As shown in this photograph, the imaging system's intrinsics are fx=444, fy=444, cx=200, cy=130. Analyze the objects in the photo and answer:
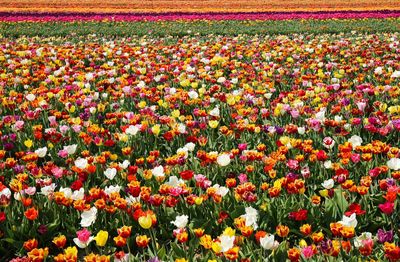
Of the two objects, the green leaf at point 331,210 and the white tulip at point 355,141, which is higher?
the white tulip at point 355,141

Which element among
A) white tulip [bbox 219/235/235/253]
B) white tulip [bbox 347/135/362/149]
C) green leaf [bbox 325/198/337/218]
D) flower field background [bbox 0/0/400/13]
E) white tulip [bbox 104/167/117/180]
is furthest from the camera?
flower field background [bbox 0/0/400/13]

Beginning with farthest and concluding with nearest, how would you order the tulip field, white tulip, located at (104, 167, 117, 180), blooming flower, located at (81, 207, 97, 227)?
white tulip, located at (104, 167, 117, 180) < blooming flower, located at (81, 207, 97, 227) < the tulip field

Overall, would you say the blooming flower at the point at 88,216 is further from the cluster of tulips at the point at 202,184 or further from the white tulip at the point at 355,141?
the white tulip at the point at 355,141

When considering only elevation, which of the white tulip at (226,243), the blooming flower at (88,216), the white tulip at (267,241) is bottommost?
the blooming flower at (88,216)

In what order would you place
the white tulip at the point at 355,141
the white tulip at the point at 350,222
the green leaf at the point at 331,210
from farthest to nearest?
the white tulip at the point at 355,141 < the green leaf at the point at 331,210 < the white tulip at the point at 350,222

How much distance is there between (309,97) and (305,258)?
340cm

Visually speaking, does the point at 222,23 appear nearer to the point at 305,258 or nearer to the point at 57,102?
the point at 57,102

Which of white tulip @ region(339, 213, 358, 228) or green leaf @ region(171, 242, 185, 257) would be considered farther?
green leaf @ region(171, 242, 185, 257)

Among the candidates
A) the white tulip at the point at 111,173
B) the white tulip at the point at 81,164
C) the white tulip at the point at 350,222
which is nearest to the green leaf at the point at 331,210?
the white tulip at the point at 350,222

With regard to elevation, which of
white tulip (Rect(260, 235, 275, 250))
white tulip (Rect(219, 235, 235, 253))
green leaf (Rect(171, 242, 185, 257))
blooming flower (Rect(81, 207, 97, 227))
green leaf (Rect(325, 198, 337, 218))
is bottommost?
green leaf (Rect(325, 198, 337, 218))

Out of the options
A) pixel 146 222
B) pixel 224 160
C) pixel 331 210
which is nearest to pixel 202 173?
pixel 224 160

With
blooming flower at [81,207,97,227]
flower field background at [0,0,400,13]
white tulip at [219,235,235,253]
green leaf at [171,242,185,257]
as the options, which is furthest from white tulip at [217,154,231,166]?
flower field background at [0,0,400,13]

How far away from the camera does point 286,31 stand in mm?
16109

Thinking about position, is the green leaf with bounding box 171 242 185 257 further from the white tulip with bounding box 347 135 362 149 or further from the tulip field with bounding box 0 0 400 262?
the white tulip with bounding box 347 135 362 149
